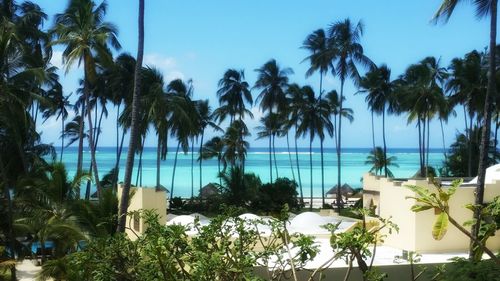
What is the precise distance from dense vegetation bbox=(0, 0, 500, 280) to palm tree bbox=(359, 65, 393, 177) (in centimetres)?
9

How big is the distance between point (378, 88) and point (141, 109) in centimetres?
2243

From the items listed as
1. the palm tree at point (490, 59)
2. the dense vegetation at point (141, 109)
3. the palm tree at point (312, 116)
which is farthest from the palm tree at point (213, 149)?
the palm tree at point (490, 59)

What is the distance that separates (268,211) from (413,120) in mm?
14300

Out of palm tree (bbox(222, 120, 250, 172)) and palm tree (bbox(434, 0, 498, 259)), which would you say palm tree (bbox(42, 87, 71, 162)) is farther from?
palm tree (bbox(434, 0, 498, 259))

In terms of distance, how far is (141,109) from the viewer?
3344 cm

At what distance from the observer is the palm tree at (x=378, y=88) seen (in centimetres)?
4784

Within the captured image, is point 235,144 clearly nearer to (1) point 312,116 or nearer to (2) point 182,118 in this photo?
(1) point 312,116

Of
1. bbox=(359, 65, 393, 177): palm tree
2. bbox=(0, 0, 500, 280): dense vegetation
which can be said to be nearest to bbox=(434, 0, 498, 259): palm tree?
bbox=(0, 0, 500, 280): dense vegetation

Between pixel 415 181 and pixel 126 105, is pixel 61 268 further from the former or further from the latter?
pixel 126 105

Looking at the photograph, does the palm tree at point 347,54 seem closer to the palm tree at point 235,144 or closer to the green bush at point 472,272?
the palm tree at point 235,144

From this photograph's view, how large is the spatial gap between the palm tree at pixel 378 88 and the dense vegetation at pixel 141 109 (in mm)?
85

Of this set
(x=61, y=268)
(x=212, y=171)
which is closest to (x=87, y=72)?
(x=61, y=268)

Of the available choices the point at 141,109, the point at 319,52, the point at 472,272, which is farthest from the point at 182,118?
the point at 472,272

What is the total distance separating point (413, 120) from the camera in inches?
1821
